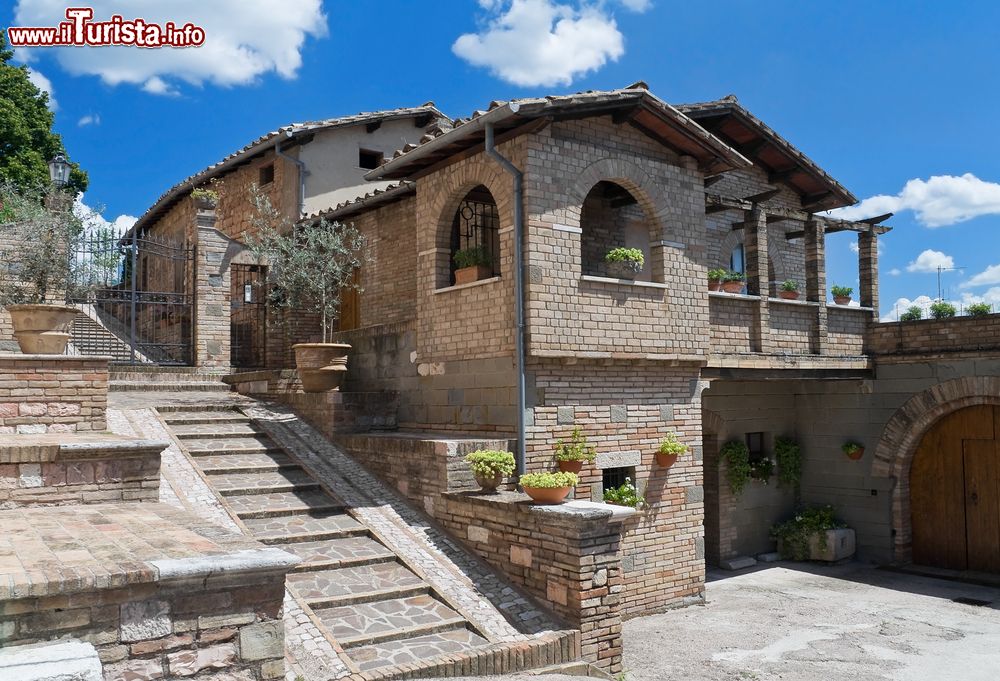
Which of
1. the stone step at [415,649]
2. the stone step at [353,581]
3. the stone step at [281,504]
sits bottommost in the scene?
the stone step at [415,649]

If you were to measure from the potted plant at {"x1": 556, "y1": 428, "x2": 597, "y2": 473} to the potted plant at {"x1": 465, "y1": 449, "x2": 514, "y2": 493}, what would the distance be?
0.82 m

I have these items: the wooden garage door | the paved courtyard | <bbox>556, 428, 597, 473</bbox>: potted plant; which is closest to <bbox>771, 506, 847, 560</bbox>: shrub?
the paved courtyard

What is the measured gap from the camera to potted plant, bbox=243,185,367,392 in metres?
11.4

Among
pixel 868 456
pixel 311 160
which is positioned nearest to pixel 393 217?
pixel 311 160

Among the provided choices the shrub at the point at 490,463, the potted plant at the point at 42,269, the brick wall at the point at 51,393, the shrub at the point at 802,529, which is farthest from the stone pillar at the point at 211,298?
the shrub at the point at 802,529

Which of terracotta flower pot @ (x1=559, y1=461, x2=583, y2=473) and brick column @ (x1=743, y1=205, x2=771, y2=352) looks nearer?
terracotta flower pot @ (x1=559, y1=461, x2=583, y2=473)

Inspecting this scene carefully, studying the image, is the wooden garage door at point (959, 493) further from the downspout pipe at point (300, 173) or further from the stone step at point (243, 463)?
the downspout pipe at point (300, 173)

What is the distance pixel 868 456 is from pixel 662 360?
19.1 feet

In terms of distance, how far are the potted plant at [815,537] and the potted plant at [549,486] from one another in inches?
296

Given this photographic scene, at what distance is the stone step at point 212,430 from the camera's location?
10.2 metres

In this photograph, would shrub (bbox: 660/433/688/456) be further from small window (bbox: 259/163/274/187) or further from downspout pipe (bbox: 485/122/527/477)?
small window (bbox: 259/163/274/187)

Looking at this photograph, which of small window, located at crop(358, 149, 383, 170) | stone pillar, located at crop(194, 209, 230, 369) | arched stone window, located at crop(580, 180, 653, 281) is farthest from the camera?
small window, located at crop(358, 149, 383, 170)

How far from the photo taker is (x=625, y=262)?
10.2m

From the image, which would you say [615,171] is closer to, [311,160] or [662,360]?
[662,360]
